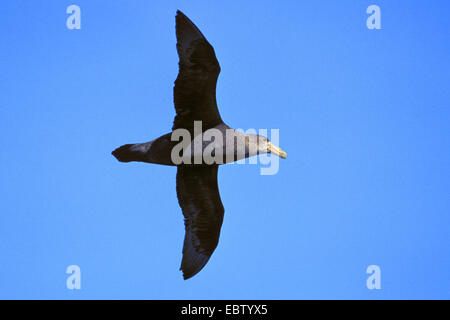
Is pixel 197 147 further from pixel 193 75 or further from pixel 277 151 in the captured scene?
pixel 277 151

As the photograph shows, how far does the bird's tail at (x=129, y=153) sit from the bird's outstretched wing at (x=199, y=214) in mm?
875

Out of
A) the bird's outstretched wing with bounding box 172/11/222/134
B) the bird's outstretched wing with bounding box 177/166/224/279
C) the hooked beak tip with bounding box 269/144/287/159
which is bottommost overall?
the bird's outstretched wing with bounding box 177/166/224/279

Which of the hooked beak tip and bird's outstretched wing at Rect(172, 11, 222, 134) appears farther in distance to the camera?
the hooked beak tip

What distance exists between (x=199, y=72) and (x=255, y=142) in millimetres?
1513

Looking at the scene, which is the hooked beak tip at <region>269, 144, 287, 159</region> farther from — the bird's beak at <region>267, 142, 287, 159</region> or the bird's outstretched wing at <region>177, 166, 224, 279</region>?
the bird's outstretched wing at <region>177, 166, 224, 279</region>

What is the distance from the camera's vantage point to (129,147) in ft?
34.9

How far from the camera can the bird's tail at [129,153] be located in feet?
34.8

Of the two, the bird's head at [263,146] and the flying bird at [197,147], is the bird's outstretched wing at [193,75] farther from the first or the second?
the bird's head at [263,146]

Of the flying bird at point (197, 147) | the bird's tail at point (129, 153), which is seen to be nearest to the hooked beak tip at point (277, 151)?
the flying bird at point (197, 147)

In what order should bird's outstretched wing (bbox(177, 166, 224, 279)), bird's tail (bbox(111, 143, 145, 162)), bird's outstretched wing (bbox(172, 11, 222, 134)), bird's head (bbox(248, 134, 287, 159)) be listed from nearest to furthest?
bird's outstretched wing (bbox(172, 11, 222, 134)) < bird's head (bbox(248, 134, 287, 159)) < bird's tail (bbox(111, 143, 145, 162)) < bird's outstretched wing (bbox(177, 166, 224, 279))

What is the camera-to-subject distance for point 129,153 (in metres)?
10.6

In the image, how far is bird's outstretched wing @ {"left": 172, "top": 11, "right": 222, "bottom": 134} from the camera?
32.8ft

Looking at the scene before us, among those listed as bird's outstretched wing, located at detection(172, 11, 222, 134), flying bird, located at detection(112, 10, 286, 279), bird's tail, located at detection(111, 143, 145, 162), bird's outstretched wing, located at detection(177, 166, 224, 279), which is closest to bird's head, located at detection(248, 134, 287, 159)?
flying bird, located at detection(112, 10, 286, 279)

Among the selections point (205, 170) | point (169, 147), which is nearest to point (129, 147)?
point (169, 147)
